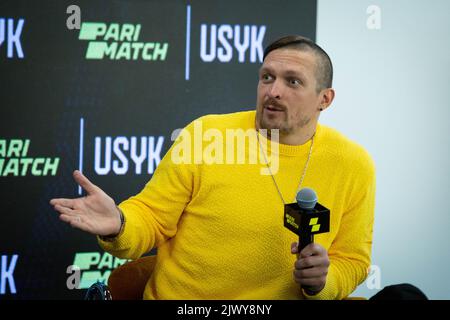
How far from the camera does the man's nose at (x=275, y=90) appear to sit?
2.00 meters

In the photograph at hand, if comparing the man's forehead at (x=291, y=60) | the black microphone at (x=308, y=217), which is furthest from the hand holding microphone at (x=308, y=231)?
the man's forehead at (x=291, y=60)

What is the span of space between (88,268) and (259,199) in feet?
4.41

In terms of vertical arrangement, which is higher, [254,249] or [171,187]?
[171,187]

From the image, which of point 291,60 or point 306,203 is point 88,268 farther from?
point 306,203

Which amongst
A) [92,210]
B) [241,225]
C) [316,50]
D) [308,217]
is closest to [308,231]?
[308,217]

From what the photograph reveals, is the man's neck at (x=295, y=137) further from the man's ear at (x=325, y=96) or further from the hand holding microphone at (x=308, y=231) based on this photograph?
the hand holding microphone at (x=308, y=231)

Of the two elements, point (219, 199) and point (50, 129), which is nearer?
point (219, 199)

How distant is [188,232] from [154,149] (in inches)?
40.0

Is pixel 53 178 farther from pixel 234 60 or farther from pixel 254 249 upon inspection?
pixel 254 249

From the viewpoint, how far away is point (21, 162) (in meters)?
2.84

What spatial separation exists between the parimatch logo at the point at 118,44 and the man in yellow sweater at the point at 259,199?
3.03 feet

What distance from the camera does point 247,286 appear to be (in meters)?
1.99

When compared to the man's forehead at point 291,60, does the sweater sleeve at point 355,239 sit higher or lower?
lower
